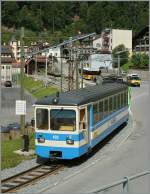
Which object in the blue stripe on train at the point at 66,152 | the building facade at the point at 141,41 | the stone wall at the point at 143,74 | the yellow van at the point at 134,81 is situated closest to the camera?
the blue stripe on train at the point at 66,152

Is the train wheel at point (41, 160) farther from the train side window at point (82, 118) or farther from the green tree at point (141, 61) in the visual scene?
the green tree at point (141, 61)

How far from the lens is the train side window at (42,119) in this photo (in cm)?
1867

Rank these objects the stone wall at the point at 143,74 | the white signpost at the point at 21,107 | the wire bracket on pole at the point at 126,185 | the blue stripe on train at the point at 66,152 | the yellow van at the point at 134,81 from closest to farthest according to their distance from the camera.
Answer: the wire bracket on pole at the point at 126,185 → the blue stripe on train at the point at 66,152 → the white signpost at the point at 21,107 → the yellow van at the point at 134,81 → the stone wall at the point at 143,74

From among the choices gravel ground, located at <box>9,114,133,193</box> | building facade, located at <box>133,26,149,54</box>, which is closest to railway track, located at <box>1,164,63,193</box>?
gravel ground, located at <box>9,114,133,193</box>

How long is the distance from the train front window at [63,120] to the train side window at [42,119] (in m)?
0.23

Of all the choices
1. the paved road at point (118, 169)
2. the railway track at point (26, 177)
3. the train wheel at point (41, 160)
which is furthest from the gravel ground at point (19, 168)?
the paved road at point (118, 169)

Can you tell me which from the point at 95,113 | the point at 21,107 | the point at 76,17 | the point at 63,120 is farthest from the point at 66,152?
the point at 76,17

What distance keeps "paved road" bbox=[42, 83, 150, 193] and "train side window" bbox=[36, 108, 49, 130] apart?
1914mm

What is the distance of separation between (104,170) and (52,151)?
1881 mm

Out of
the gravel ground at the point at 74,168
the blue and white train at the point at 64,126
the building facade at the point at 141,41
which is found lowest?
the gravel ground at the point at 74,168

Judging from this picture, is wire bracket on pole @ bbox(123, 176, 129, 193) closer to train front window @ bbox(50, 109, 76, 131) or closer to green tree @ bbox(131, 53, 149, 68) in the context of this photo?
train front window @ bbox(50, 109, 76, 131)

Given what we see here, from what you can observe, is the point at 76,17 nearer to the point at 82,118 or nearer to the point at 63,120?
the point at 82,118

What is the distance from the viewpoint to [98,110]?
834 inches

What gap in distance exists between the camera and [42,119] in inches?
739
